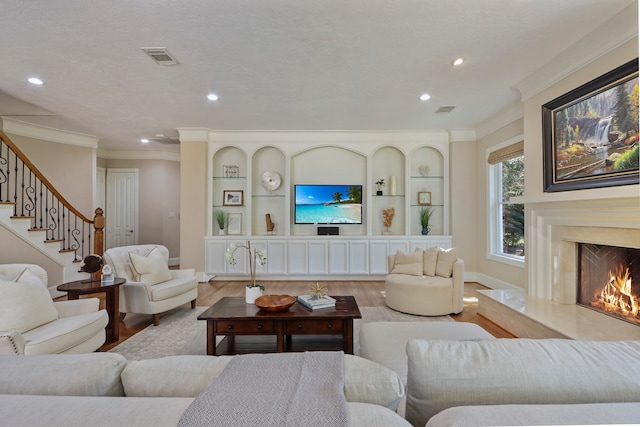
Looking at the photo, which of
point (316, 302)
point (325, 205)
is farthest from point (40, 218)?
point (316, 302)

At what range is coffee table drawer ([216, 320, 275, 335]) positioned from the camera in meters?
2.39

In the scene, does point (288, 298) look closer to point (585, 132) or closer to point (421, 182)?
point (585, 132)

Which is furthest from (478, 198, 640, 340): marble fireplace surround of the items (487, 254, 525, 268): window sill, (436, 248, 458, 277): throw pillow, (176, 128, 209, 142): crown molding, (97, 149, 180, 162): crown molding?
→ (97, 149, 180, 162): crown molding

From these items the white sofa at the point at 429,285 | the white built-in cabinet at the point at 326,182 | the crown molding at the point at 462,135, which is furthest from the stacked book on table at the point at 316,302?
the crown molding at the point at 462,135

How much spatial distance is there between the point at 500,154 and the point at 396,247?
217 centimetres

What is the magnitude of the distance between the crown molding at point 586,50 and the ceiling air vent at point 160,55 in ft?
12.2

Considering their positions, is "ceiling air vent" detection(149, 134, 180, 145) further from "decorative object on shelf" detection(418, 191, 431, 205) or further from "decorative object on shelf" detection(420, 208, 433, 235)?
"decorative object on shelf" detection(420, 208, 433, 235)

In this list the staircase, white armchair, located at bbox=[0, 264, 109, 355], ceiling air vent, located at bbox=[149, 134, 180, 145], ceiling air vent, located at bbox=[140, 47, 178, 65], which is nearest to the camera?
white armchair, located at bbox=[0, 264, 109, 355]

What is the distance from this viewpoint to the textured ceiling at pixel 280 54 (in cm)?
228

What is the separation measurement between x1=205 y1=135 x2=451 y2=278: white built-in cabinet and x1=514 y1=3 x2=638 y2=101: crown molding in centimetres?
224

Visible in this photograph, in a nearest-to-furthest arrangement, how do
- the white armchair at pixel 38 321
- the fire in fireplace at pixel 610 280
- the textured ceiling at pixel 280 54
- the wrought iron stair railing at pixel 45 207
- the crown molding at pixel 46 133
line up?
the white armchair at pixel 38 321 → the textured ceiling at pixel 280 54 → the fire in fireplace at pixel 610 280 → the wrought iron stair railing at pixel 45 207 → the crown molding at pixel 46 133

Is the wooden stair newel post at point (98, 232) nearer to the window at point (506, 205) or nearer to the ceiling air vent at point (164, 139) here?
the ceiling air vent at point (164, 139)

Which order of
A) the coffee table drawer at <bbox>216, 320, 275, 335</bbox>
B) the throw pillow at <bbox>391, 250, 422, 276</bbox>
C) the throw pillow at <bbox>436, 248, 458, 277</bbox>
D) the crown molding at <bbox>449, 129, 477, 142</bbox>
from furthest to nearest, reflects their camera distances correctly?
the crown molding at <bbox>449, 129, 477, 142</bbox>
the throw pillow at <bbox>391, 250, 422, 276</bbox>
the throw pillow at <bbox>436, 248, 458, 277</bbox>
the coffee table drawer at <bbox>216, 320, 275, 335</bbox>

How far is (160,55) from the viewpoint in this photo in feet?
9.47
